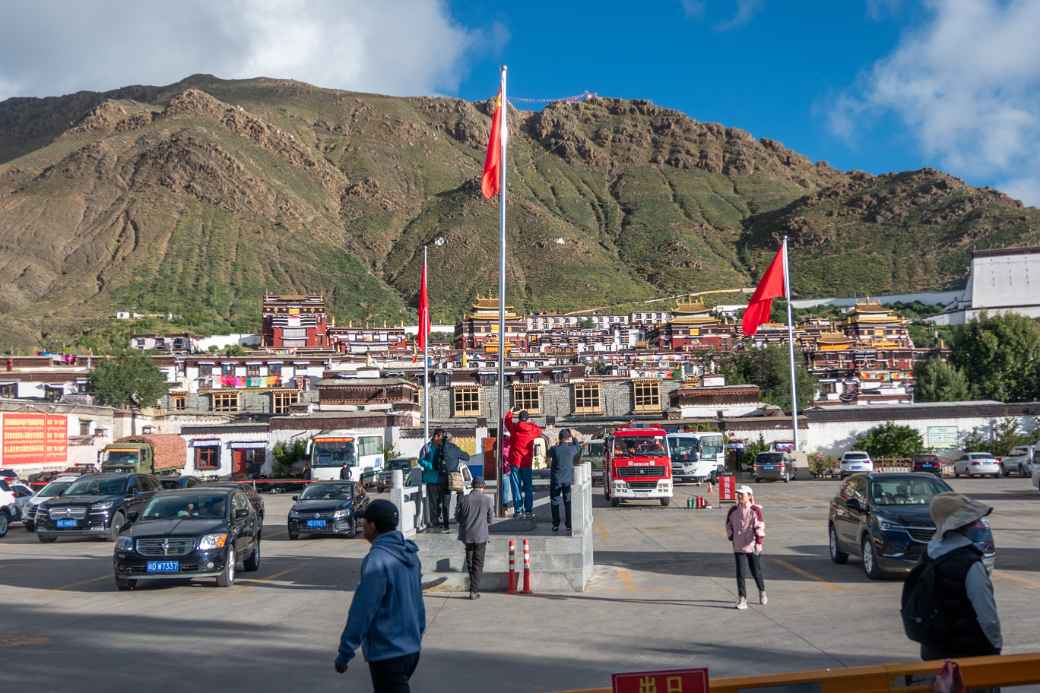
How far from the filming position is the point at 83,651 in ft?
35.5

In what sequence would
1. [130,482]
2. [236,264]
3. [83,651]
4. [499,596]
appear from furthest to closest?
[236,264], [130,482], [499,596], [83,651]

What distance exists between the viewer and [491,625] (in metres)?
12.3

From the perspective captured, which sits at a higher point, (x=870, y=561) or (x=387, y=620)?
(x=387, y=620)

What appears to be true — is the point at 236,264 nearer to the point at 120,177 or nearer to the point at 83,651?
the point at 120,177

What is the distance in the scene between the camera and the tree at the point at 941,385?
84.7 metres

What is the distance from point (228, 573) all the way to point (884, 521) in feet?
33.9

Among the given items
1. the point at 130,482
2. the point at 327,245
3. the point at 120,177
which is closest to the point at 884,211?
the point at 327,245

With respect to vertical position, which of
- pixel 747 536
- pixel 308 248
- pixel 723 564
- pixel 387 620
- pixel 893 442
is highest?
pixel 308 248

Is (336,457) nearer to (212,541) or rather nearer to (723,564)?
(212,541)

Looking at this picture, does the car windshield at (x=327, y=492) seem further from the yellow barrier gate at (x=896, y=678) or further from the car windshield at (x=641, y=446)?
the yellow barrier gate at (x=896, y=678)

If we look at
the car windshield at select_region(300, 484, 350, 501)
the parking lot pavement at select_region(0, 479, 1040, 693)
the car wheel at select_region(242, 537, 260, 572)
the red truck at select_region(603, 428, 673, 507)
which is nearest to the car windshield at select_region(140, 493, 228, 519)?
the parking lot pavement at select_region(0, 479, 1040, 693)

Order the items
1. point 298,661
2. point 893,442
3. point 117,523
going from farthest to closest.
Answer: point 893,442 < point 117,523 < point 298,661

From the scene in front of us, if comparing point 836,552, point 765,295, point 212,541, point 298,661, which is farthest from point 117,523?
point 765,295

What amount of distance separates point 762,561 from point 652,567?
7.11ft
